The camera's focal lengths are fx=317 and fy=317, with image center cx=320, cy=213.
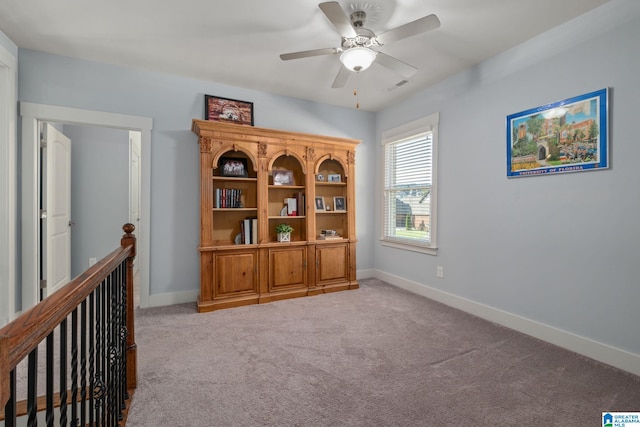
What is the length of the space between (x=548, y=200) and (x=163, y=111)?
12.9 feet

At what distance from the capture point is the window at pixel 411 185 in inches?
152

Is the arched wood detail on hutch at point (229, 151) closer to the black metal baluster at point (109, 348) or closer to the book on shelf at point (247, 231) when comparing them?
the book on shelf at point (247, 231)

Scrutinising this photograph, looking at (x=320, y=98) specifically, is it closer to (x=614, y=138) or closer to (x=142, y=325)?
(x=614, y=138)

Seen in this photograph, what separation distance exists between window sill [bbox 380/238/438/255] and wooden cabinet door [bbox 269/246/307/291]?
131 centimetres

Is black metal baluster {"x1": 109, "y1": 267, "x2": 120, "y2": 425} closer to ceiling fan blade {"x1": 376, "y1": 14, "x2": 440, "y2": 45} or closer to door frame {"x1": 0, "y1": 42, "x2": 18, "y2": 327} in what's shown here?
door frame {"x1": 0, "y1": 42, "x2": 18, "y2": 327}

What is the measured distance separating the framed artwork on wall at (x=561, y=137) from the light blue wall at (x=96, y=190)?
484cm

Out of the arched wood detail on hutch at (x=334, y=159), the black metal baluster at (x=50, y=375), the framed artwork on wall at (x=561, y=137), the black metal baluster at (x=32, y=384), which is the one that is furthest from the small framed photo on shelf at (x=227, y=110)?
the black metal baluster at (x=32, y=384)

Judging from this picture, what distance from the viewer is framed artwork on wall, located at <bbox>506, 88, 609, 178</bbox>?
2348mm

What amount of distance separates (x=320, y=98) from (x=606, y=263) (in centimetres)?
345

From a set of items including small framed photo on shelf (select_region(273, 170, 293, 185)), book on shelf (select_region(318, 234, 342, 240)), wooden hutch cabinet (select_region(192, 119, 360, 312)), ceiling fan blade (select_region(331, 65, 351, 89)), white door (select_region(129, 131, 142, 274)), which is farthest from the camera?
white door (select_region(129, 131, 142, 274))

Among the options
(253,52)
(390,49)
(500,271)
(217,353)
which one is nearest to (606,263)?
(500,271)

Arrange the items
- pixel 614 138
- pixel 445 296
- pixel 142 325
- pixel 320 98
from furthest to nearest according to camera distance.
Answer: pixel 320 98
pixel 445 296
pixel 142 325
pixel 614 138

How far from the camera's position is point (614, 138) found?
2277 mm

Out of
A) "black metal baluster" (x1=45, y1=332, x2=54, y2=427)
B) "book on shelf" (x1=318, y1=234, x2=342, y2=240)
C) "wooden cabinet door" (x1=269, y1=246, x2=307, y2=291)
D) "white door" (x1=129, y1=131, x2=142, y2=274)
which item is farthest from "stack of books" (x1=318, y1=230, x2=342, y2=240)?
"black metal baluster" (x1=45, y1=332, x2=54, y2=427)
